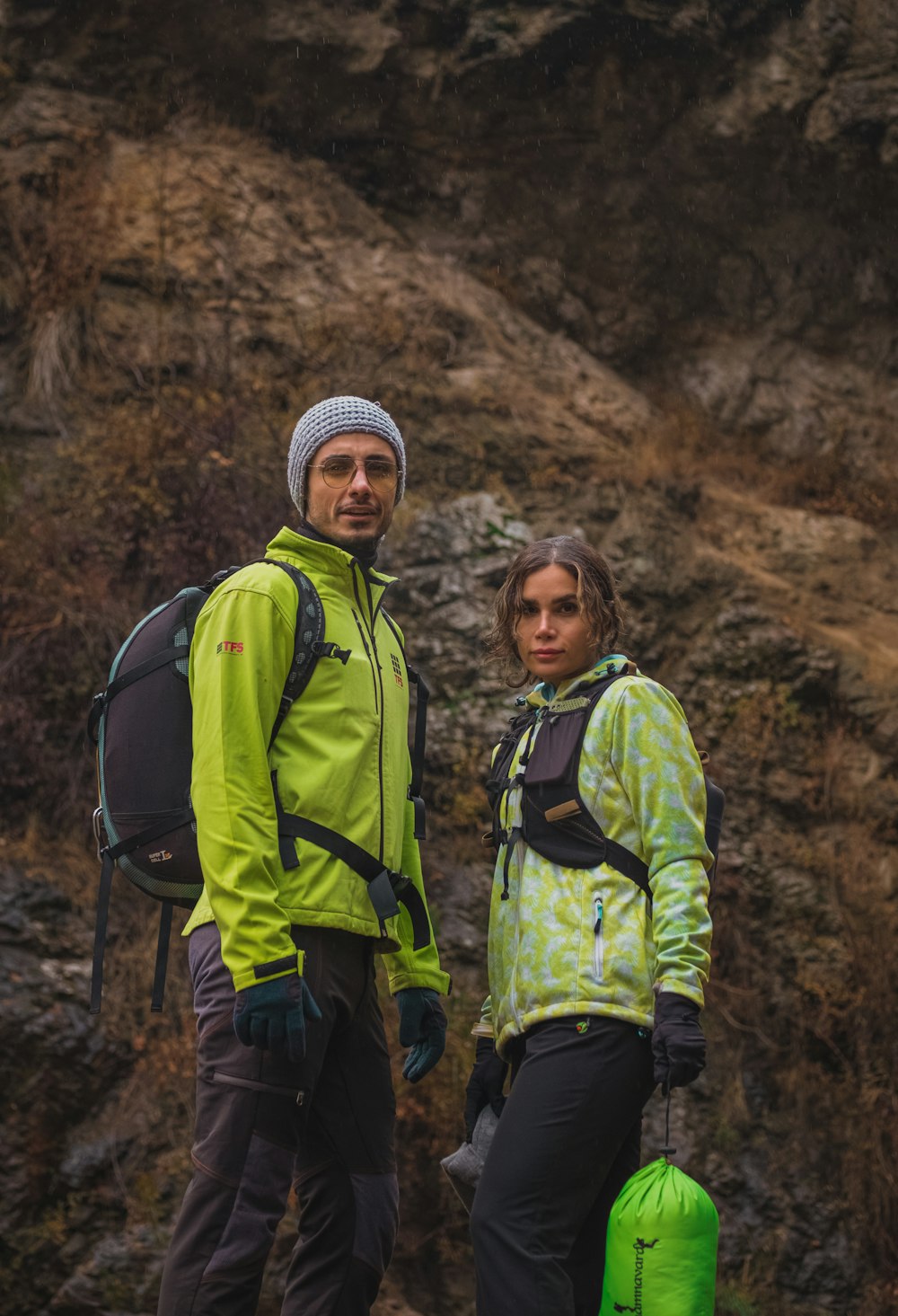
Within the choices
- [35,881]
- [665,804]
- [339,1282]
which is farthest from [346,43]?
[339,1282]

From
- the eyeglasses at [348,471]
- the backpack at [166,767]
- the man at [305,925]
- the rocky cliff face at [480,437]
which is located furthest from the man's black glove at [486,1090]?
the rocky cliff face at [480,437]

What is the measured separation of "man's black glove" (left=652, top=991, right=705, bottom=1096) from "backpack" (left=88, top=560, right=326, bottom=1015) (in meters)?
1.12

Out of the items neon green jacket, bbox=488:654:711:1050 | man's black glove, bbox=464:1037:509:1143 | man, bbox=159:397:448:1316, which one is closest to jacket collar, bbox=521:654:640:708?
neon green jacket, bbox=488:654:711:1050

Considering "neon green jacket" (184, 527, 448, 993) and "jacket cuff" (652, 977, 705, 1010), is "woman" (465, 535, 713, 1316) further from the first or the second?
"neon green jacket" (184, 527, 448, 993)

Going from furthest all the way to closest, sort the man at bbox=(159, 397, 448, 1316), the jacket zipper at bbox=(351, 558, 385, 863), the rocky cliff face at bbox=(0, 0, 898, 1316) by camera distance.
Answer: the rocky cliff face at bbox=(0, 0, 898, 1316), the jacket zipper at bbox=(351, 558, 385, 863), the man at bbox=(159, 397, 448, 1316)

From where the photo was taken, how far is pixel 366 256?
30.7 feet

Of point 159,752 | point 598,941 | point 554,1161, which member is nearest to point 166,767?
point 159,752

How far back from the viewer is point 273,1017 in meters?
2.65

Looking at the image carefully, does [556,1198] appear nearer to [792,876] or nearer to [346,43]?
[792,876]

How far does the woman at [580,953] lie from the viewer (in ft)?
8.90

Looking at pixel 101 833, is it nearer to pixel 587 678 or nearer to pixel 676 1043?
pixel 587 678

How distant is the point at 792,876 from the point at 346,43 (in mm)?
7178

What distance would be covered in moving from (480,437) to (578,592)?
5.34 metres

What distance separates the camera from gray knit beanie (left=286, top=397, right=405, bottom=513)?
3.38 m
